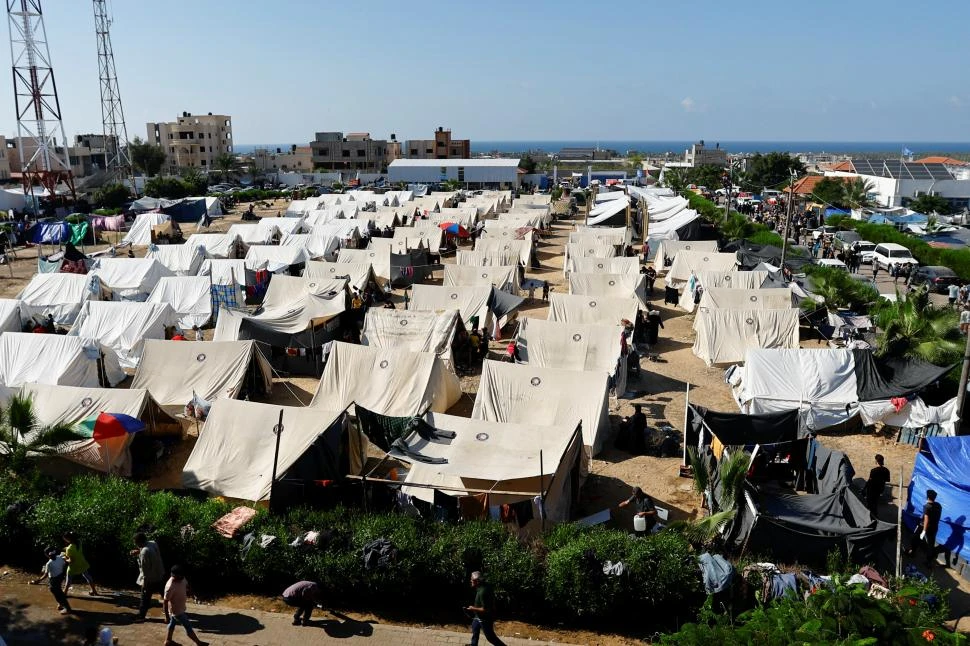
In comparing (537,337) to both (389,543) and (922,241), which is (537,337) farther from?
(922,241)

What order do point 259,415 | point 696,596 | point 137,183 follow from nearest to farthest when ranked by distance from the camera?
1. point 696,596
2. point 259,415
3. point 137,183

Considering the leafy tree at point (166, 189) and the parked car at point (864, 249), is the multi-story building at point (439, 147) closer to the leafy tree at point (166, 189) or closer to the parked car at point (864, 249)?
the leafy tree at point (166, 189)

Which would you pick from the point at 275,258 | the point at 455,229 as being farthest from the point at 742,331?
the point at 455,229

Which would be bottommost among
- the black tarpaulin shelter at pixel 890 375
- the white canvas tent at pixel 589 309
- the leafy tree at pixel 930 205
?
the black tarpaulin shelter at pixel 890 375

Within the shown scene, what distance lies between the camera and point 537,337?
1709cm

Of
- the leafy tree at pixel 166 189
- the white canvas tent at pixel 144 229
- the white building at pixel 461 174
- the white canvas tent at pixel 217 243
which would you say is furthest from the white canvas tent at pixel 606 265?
the white building at pixel 461 174

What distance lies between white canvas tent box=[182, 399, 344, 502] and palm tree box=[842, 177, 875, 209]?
4975 cm

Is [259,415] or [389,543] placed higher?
[259,415]

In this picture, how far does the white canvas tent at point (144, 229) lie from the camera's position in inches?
1484

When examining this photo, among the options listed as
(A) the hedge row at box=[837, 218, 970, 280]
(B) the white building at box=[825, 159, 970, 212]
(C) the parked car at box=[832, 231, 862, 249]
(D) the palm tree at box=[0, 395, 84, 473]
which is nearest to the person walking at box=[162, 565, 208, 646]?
(D) the palm tree at box=[0, 395, 84, 473]

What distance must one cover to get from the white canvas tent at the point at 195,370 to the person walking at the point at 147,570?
6.10 meters

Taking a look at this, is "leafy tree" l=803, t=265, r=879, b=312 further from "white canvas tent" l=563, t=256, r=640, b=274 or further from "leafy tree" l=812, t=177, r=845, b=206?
"leafy tree" l=812, t=177, r=845, b=206

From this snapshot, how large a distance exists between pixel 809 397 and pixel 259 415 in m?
10.5

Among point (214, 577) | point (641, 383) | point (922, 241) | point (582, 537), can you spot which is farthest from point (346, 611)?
point (922, 241)
